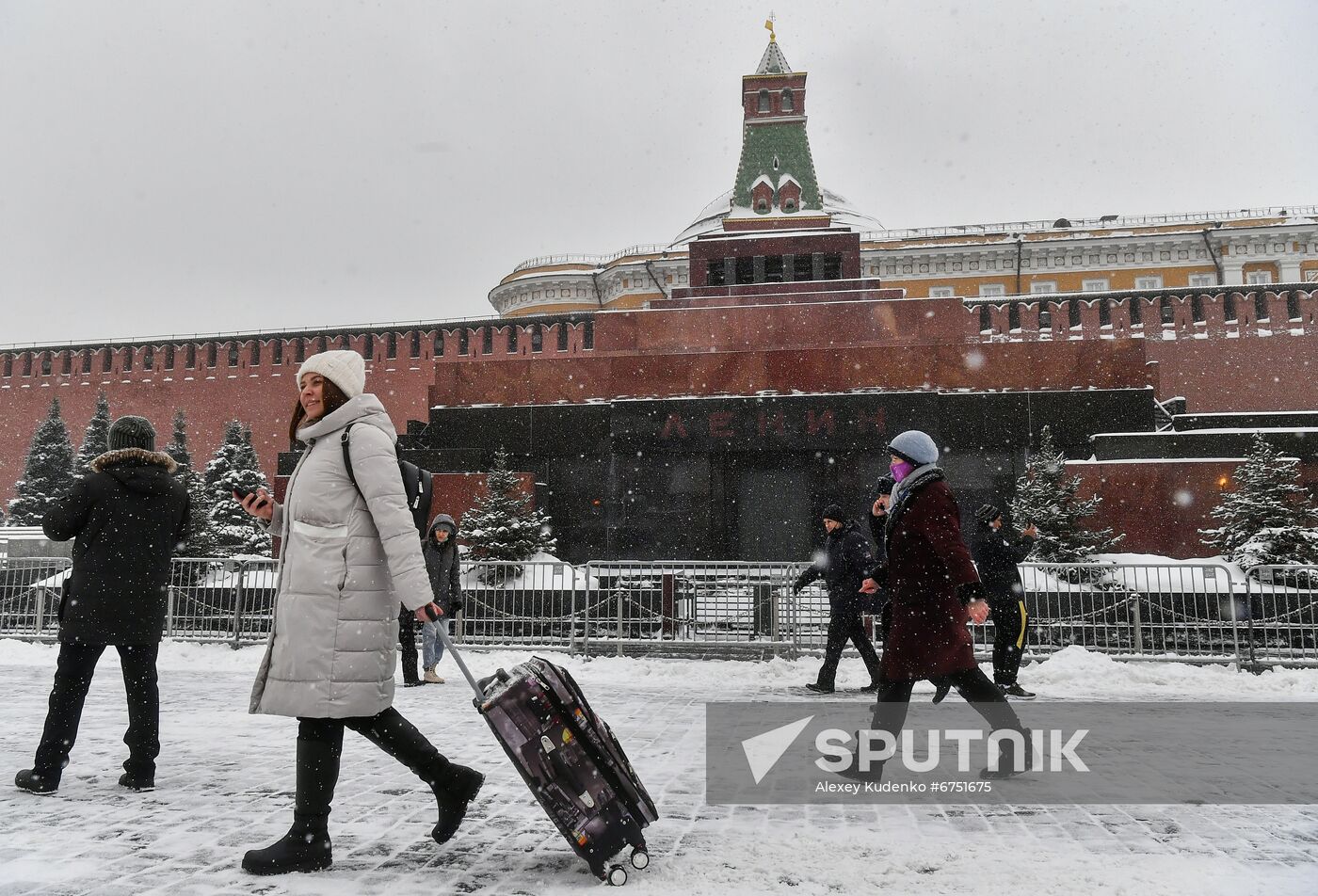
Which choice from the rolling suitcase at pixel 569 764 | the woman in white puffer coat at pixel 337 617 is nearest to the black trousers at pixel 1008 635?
the rolling suitcase at pixel 569 764

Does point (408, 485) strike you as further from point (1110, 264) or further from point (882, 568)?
point (1110, 264)

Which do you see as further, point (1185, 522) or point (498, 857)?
point (1185, 522)

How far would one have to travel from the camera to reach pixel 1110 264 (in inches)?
1302

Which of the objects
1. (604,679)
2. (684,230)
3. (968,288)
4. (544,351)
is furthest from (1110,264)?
(604,679)

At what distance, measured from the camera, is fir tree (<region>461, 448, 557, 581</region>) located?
11.6 metres

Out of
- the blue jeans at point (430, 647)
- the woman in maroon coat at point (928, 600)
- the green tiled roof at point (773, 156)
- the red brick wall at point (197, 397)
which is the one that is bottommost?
the blue jeans at point (430, 647)

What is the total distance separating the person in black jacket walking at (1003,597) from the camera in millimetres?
5797

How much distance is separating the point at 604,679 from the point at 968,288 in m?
30.2

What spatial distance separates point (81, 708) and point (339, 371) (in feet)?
5.87

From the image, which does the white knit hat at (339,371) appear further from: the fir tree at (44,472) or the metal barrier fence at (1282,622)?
the fir tree at (44,472)

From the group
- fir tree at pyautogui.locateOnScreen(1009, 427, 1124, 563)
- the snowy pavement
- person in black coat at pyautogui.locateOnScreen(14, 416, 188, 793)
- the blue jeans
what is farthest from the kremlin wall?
person in black coat at pyautogui.locateOnScreen(14, 416, 188, 793)

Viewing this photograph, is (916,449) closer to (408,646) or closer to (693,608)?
(408,646)

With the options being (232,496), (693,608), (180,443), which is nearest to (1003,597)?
(693,608)

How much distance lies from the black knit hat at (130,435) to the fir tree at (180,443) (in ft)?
63.6
